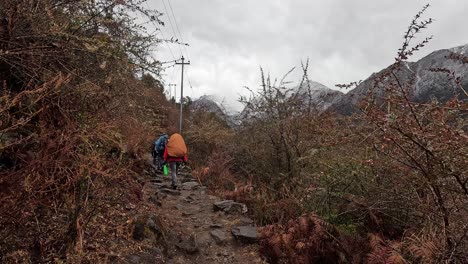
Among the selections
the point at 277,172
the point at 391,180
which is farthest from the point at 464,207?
the point at 277,172

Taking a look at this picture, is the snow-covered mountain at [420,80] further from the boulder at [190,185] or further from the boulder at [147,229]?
the boulder at [190,185]

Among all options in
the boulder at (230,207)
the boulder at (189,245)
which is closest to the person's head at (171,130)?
the boulder at (230,207)

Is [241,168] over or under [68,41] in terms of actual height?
under

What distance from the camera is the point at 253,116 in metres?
9.75

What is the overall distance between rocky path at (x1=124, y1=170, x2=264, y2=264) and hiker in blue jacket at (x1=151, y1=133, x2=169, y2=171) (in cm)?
162

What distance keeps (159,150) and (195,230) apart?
426 centimetres

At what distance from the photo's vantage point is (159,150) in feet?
34.2

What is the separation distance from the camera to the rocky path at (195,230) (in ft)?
17.1

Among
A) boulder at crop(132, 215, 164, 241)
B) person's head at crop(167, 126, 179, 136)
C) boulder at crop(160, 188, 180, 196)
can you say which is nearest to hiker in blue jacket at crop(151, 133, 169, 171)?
boulder at crop(160, 188, 180, 196)

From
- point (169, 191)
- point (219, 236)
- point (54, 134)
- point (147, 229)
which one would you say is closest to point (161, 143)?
point (169, 191)

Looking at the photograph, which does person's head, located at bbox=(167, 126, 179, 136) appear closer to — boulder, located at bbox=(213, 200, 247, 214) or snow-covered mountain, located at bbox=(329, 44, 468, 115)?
boulder, located at bbox=(213, 200, 247, 214)

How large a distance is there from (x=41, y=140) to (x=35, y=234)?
0.95 m

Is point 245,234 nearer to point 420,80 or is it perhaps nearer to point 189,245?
point 189,245

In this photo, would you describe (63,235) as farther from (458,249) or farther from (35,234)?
(458,249)
